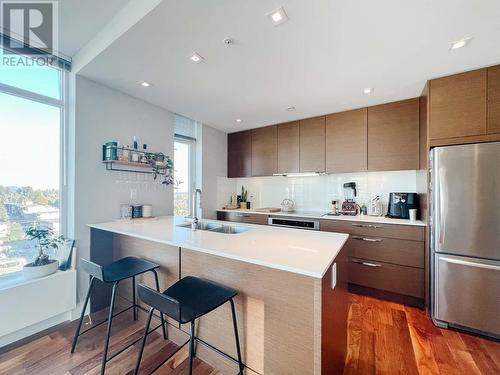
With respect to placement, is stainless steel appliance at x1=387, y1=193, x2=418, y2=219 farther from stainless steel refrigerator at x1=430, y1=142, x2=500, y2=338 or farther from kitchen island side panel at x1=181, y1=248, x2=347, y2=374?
kitchen island side panel at x1=181, y1=248, x2=347, y2=374

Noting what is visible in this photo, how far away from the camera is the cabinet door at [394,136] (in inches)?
95.7

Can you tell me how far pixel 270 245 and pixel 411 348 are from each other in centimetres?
150

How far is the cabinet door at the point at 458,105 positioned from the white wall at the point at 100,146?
309 centimetres

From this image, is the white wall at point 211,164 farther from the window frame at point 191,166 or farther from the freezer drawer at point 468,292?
the freezer drawer at point 468,292

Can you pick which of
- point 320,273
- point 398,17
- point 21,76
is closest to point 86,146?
point 21,76

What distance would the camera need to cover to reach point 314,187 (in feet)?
11.1

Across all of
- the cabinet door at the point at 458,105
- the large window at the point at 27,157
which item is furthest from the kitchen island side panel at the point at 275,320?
the cabinet door at the point at 458,105

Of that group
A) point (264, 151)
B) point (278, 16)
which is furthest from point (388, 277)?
point (278, 16)

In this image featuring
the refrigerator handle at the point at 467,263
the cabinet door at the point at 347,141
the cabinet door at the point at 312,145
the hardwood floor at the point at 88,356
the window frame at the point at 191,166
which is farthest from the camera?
the window frame at the point at 191,166

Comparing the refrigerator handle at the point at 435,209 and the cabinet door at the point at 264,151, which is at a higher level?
the cabinet door at the point at 264,151

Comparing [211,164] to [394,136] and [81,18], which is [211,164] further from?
[394,136]

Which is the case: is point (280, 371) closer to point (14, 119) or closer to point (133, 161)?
point (133, 161)

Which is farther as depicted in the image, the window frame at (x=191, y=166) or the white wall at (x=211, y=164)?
the white wall at (x=211, y=164)

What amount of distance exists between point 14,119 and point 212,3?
197cm
